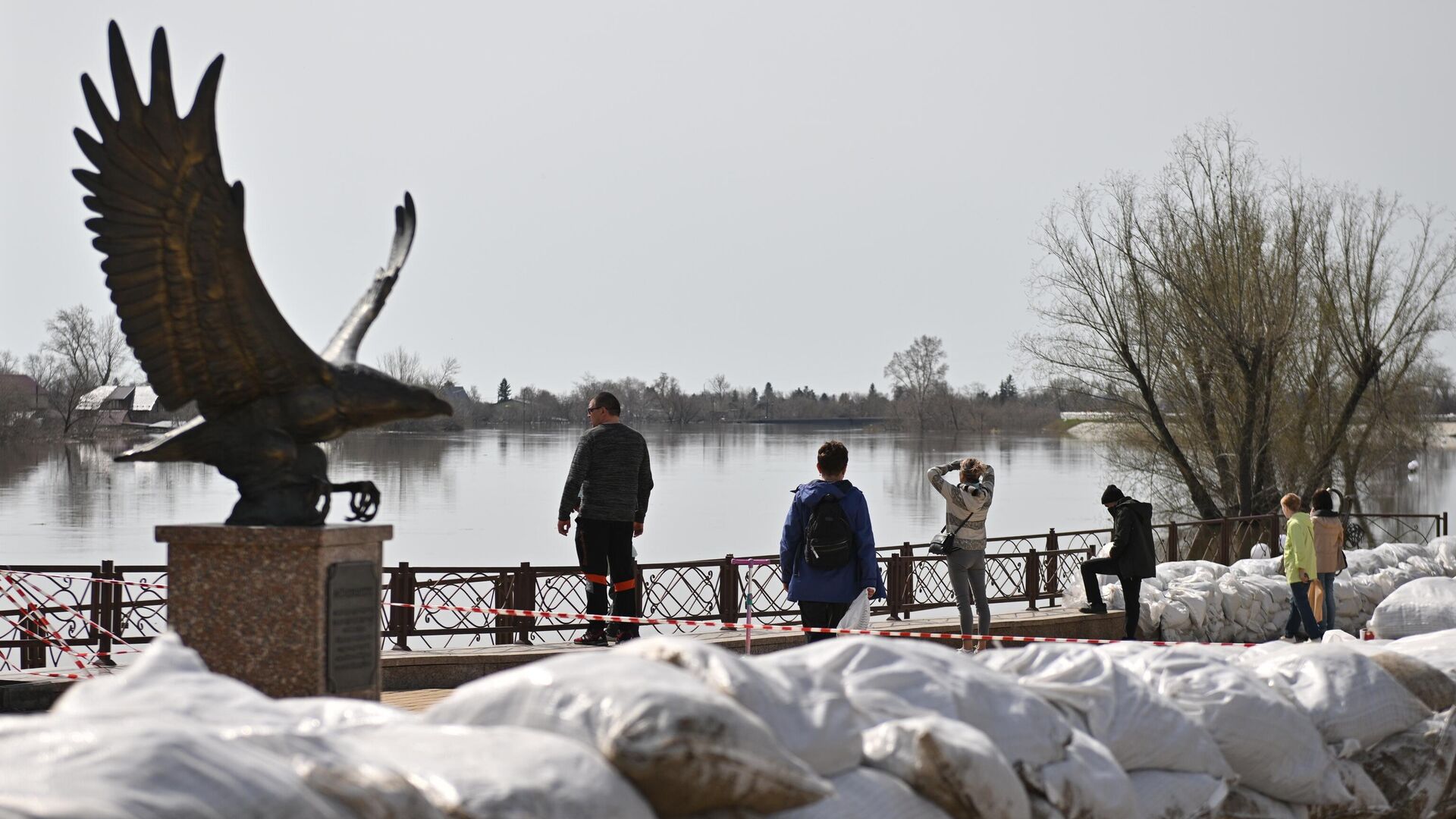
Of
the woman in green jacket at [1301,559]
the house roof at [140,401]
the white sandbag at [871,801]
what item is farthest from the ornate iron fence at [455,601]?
the house roof at [140,401]

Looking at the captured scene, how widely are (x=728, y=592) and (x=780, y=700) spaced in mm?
7641

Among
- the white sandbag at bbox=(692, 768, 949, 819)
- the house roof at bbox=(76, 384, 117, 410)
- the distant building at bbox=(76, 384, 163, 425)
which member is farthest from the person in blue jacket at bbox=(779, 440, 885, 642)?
the distant building at bbox=(76, 384, 163, 425)

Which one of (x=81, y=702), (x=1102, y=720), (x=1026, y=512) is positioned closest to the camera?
(x=81, y=702)

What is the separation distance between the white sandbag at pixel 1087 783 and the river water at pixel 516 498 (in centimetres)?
1464

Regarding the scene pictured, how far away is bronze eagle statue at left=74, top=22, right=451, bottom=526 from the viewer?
210 inches

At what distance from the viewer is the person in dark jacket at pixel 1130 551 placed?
39.7 feet

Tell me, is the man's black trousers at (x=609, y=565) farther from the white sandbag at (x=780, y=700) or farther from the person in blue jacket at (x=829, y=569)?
the white sandbag at (x=780, y=700)

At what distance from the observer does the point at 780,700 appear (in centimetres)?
346

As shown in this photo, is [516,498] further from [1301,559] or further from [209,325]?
[209,325]

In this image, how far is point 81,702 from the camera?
303 centimetres

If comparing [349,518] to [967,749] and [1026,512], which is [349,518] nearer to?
[967,749]

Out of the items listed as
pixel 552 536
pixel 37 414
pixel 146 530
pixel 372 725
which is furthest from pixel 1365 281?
pixel 37 414

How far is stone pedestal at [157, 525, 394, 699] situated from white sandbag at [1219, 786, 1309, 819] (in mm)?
3244

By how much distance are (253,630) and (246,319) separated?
3.89ft
